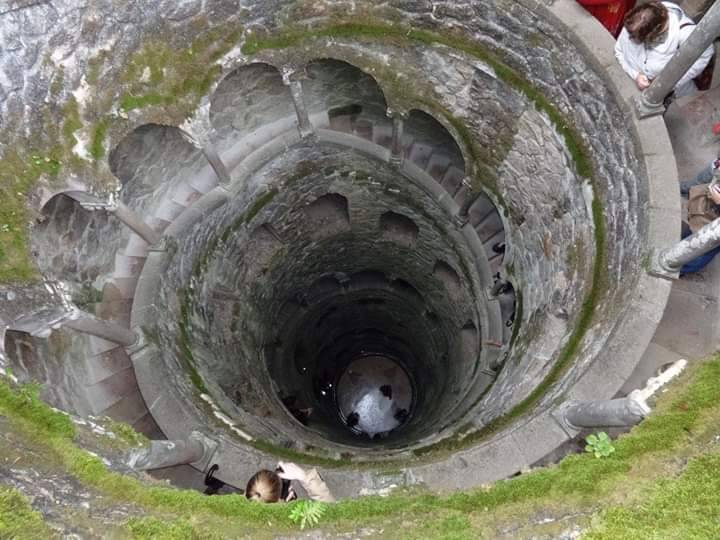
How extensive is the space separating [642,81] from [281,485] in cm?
674

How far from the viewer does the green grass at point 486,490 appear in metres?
4.16

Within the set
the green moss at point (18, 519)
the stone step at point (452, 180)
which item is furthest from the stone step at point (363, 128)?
the green moss at point (18, 519)

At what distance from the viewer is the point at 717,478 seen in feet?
12.5

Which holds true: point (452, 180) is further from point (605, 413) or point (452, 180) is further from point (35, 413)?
point (35, 413)

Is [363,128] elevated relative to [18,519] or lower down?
elevated

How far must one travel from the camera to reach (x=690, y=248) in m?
5.73

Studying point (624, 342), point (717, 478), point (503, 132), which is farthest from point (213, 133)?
point (717, 478)

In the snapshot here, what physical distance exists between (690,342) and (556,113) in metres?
3.81

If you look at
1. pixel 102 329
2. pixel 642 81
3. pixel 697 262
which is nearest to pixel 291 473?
pixel 102 329

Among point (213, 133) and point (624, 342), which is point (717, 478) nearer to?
point (624, 342)

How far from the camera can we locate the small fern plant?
14.2 feet

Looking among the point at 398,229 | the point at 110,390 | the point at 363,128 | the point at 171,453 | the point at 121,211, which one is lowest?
the point at 171,453

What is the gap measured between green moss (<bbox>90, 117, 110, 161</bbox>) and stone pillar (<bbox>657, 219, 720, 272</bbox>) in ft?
26.0

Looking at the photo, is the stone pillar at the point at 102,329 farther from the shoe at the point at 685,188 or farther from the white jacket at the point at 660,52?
the shoe at the point at 685,188
